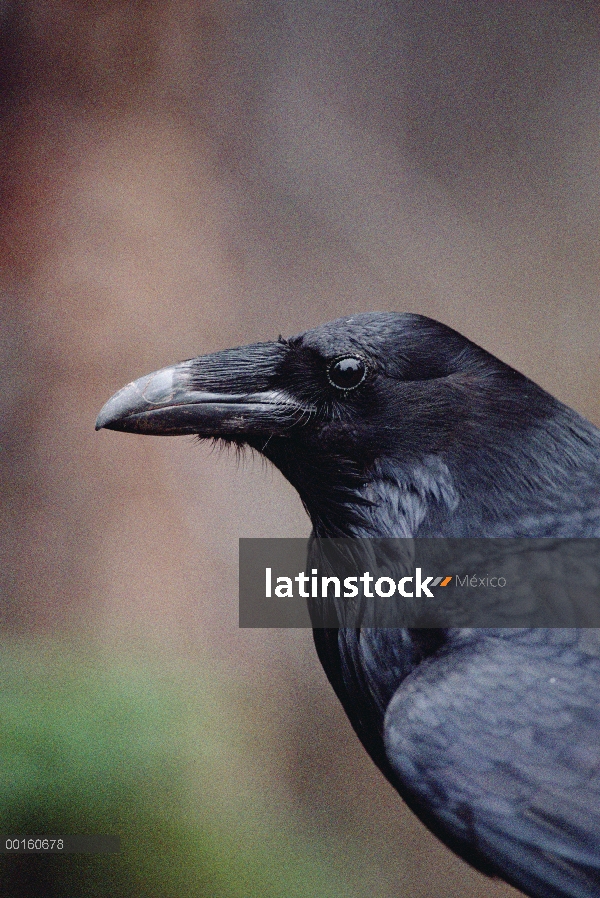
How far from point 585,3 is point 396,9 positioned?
0.44 meters

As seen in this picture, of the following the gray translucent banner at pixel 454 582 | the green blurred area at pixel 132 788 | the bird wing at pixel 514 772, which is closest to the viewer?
the bird wing at pixel 514 772

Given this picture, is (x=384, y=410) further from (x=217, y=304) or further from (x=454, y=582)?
(x=217, y=304)

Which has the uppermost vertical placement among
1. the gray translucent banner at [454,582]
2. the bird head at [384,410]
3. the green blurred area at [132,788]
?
the bird head at [384,410]

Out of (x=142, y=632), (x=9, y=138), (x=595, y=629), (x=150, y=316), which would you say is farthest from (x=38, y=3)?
(x=595, y=629)

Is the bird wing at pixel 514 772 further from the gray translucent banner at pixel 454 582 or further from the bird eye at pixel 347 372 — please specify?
the bird eye at pixel 347 372

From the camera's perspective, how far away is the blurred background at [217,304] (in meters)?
1.86

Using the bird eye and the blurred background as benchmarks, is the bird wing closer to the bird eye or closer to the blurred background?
the bird eye

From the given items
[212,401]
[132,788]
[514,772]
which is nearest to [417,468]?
[212,401]

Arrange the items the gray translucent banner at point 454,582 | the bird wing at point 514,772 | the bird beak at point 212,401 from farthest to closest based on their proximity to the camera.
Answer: the bird beak at point 212,401 → the gray translucent banner at point 454,582 → the bird wing at point 514,772

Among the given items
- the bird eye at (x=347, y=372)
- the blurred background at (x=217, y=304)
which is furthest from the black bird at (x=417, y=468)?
the blurred background at (x=217, y=304)

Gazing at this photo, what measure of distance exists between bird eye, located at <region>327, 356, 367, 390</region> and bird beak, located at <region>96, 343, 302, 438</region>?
74mm

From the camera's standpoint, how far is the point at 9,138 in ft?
7.04

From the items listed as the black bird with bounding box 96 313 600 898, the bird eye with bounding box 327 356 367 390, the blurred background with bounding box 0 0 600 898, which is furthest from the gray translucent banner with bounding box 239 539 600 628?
the blurred background with bounding box 0 0 600 898

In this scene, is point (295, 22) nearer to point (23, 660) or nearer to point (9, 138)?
point (9, 138)
